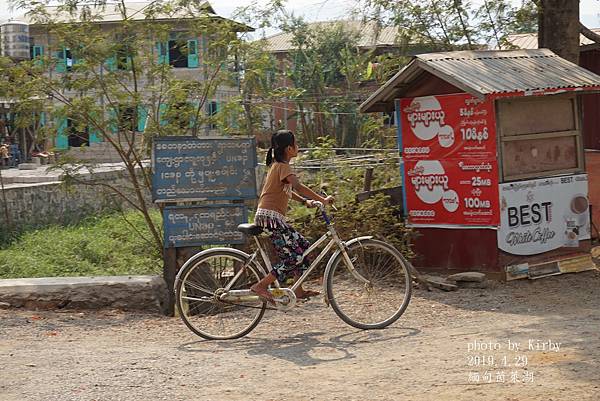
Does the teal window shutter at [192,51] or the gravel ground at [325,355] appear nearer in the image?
the gravel ground at [325,355]

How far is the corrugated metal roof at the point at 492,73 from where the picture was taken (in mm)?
9602

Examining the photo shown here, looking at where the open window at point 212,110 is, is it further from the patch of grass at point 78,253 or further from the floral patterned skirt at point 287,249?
the floral patterned skirt at point 287,249

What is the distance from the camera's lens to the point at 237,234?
9.73 m

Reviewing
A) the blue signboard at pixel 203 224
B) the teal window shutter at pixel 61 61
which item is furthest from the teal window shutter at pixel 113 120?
the blue signboard at pixel 203 224

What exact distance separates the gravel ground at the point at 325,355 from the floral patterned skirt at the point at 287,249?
532 millimetres

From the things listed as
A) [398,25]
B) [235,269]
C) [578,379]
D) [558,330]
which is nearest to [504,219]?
[558,330]

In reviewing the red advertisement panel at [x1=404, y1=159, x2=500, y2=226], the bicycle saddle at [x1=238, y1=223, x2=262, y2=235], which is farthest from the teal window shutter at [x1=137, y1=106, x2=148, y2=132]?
the bicycle saddle at [x1=238, y1=223, x2=262, y2=235]

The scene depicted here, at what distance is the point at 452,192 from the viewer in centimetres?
1009

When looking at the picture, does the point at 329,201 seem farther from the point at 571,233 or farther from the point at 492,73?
the point at 571,233

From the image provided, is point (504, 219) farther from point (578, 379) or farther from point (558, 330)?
point (578, 379)

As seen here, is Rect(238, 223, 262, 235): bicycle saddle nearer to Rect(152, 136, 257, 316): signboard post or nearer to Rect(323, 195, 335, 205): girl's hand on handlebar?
Rect(323, 195, 335, 205): girl's hand on handlebar

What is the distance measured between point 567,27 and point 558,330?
5759 millimetres

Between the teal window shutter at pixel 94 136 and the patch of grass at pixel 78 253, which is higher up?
the teal window shutter at pixel 94 136

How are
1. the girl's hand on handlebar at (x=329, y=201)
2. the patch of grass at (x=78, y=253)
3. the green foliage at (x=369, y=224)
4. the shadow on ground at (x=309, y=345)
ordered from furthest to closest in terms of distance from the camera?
1. the patch of grass at (x=78, y=253)
2. the green foliage at (x=369, y=224)
3. the girl's hand on handlebar at (x=329, y=201)
4. the shadow on ground at (x=309, y=345)
